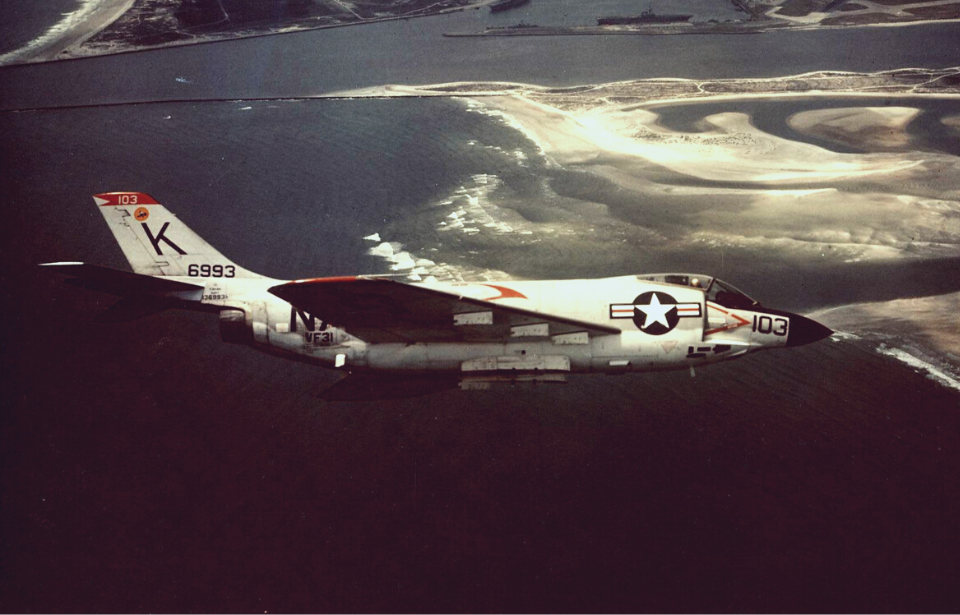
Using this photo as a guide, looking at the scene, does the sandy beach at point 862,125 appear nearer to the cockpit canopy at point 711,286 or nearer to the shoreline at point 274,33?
the shoreline at point 274,33

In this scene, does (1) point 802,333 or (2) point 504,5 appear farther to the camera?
(2) point 504,5

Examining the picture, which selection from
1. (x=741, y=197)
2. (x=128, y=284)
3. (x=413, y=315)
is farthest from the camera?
(x=741, y=197)

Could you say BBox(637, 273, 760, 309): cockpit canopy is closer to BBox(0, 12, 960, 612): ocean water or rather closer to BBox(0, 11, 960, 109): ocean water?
BBox(0, 12, 960, 612): ocean water

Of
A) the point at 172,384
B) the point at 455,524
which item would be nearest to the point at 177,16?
the point at 172,384

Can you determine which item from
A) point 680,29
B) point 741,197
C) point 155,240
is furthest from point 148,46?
point 741,197

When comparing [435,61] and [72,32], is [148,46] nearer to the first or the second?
[72,32]

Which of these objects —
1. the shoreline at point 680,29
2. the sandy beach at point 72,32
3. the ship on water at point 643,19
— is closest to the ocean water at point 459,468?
the sandy beach at point 72,32

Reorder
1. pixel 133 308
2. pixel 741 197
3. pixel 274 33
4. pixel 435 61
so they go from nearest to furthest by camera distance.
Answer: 1. pixel 133 308
2. pixel 741 197
3. pixel 435 61
4. pixel 274 33
